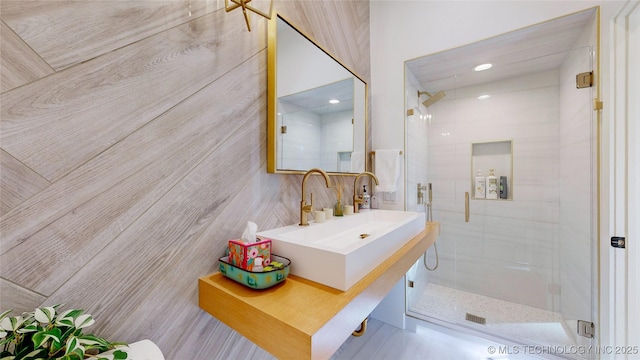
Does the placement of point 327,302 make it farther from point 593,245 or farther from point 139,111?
point 593,245

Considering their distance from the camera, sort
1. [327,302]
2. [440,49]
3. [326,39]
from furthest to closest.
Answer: [440,49] → [326,39] → [327,302]

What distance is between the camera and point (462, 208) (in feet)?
7.75

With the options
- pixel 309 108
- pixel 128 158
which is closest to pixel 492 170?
pixel 309 108

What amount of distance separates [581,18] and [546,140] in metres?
0.94

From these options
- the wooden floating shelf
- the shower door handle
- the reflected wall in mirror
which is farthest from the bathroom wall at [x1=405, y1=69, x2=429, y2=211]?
the wooden floating shelf

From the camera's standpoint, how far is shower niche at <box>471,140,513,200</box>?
2.26m

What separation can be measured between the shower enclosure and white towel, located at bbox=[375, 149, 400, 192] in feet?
0.66

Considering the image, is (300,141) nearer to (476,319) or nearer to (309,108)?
(309,108)

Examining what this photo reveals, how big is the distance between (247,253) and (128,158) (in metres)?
0.48

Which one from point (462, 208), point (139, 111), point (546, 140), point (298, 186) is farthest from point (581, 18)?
point (139, 111)

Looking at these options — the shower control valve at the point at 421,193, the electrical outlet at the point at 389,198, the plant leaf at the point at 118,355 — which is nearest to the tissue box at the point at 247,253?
the plant leaf at the point at 118,355

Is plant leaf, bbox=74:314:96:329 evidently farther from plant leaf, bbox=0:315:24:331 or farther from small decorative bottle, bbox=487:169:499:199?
small decorative bottle, bbox=487:169:499:199

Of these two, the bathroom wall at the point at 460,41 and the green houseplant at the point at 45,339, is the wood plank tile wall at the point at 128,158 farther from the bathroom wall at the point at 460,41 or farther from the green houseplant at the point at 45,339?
the bathroom wall at the point at 460,41

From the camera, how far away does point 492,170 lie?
2312mm
